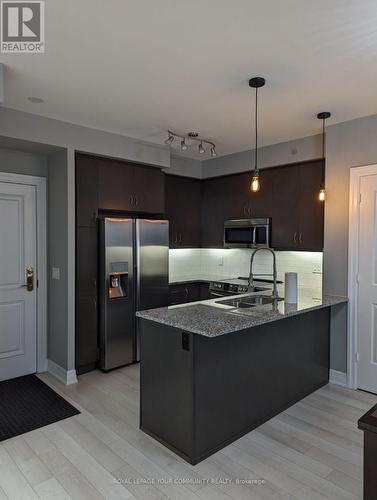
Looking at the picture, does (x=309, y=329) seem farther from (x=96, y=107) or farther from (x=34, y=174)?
(x=34, y=174)

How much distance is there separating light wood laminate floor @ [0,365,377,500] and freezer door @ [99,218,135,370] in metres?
0.91

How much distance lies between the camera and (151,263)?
4.38 m

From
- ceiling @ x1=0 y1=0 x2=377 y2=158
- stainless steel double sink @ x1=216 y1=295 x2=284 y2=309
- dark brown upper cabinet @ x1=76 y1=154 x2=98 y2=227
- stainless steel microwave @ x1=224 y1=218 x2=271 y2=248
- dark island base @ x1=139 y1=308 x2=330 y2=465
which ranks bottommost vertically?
dark island base @ x1=139 y1=308 x2=330 y2=465

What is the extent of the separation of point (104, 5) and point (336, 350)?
3.67 metres

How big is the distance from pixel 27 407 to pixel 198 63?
10.7 feet

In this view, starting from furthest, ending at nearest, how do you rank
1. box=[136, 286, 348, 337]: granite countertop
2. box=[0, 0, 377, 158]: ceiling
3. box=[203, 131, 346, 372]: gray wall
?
box=[203, 131, 346, 372]: gray wall, box=[136, 286, 348, 337]: granite countertop, box=[0, 0, 377, 158]: ceiling

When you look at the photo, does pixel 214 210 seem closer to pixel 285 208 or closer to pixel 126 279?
pixel 285 208

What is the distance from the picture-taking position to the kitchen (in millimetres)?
2203

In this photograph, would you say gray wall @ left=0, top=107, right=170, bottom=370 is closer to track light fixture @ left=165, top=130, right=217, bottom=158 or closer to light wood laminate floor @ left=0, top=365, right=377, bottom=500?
track light fixture @ left=165, top=130, right=217, bottom=158

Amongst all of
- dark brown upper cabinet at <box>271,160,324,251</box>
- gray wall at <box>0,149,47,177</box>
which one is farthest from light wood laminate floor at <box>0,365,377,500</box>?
gray wall at <box>0,149,47,177</box>

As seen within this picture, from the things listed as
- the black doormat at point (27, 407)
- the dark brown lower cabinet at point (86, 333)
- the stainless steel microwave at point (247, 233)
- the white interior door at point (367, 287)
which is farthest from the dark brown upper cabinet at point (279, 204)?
the black doormat at point (27, 407)

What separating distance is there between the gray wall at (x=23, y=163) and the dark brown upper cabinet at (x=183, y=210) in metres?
1.72

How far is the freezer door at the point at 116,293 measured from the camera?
157 inches

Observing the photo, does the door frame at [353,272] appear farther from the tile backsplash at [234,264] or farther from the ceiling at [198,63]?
the tile backsplash at [234,264]
